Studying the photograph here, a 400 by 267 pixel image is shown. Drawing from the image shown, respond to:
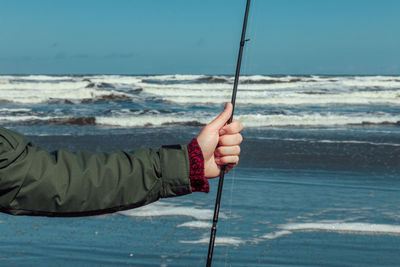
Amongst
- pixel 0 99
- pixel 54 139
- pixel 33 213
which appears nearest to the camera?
pixel 33 213

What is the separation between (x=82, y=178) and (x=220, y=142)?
557 millimetres

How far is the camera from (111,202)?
146 cm

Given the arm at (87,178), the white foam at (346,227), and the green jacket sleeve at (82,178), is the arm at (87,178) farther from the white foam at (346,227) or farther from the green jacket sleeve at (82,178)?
the white foam at (346,227)

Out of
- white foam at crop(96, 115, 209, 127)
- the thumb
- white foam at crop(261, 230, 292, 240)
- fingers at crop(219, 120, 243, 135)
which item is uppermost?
the thumb

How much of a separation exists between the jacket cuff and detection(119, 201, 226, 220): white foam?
135 inches

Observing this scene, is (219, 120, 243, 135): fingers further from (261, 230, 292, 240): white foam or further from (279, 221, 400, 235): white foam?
(279, 221, 400, 235): white foam

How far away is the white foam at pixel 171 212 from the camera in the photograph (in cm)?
505

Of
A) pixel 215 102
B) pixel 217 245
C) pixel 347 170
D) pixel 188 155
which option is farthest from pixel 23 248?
pixel 215 102

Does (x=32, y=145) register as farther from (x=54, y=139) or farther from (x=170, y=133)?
(x=170, y=133)

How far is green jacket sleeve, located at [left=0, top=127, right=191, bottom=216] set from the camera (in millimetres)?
1312

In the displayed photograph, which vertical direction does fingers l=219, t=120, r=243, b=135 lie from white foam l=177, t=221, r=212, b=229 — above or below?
above

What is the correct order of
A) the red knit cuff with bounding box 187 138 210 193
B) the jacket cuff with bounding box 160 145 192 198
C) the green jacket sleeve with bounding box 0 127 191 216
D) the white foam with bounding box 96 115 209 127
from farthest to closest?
the white foam with bounding box 96 115 209 127
the red knit cuff with bounding box 187 138 210 193
the jacket cuff with bounding box 160 145 192 198
the green jacket sleeve with bounding box 0 127 191 216

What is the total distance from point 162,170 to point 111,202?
0.17 meters

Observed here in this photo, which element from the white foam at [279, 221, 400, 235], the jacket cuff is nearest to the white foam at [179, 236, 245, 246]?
the white foam at [279, 221, 400, 235]
